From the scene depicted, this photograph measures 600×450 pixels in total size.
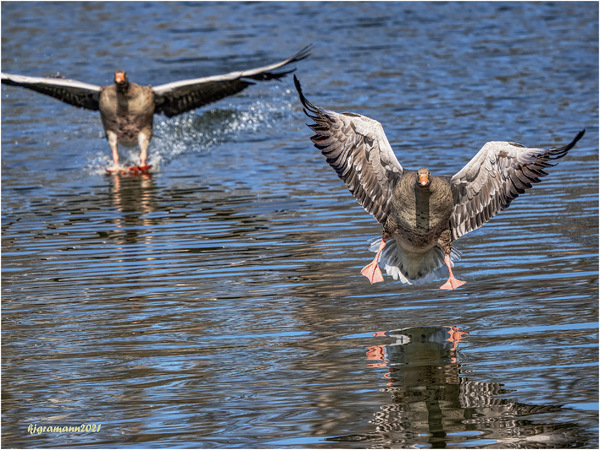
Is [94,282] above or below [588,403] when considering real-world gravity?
above

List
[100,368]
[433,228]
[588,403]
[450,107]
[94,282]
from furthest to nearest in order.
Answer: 1. [450,107]
2. [94,282]
3. [433,228]
4. [100,368]
5. [588,403]

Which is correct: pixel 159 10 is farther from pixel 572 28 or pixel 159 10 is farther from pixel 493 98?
pixel 493 98

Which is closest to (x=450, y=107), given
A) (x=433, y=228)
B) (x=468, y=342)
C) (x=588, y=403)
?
(x=433, y=228)

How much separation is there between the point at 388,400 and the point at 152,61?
71.7 ft

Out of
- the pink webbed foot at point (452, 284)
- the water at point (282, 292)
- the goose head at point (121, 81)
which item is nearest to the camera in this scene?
the water at point (282, 292)

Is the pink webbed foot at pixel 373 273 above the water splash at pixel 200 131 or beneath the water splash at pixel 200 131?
beneath

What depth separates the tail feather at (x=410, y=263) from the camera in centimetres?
898

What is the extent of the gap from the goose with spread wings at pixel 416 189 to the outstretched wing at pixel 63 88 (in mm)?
7434

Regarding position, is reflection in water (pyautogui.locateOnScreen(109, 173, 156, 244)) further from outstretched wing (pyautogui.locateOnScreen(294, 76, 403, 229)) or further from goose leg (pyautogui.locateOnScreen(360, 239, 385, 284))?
goose leg (pyautogui.locateOnScreen(360, 239, 385, 284))

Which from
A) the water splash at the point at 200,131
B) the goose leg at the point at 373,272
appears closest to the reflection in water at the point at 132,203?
the water splash at the point at 200,131

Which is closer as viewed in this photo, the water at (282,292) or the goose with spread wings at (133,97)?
the water at (282,292)

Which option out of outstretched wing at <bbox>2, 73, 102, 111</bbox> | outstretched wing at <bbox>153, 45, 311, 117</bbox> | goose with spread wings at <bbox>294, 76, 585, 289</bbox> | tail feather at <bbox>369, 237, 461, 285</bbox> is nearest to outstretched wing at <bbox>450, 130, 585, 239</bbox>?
goose with spread wings at <bbox>294, 76, 585, 289</bbox>

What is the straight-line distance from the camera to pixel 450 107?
19.0m

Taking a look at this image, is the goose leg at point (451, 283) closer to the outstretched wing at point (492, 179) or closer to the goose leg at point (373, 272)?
the goose leg at point (373, 272)
